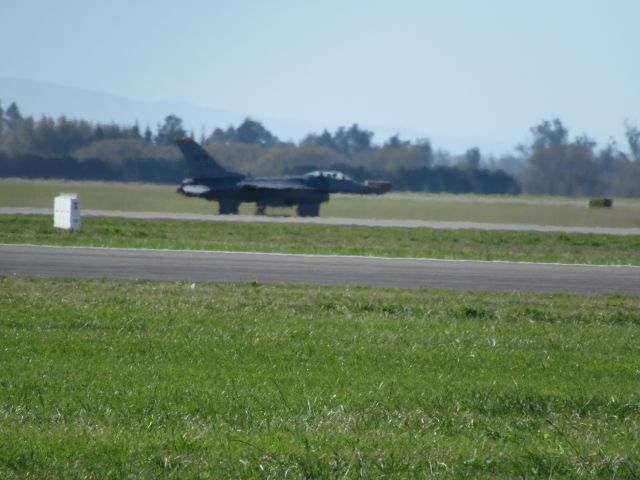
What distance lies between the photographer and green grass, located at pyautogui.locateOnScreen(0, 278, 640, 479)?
6961mm

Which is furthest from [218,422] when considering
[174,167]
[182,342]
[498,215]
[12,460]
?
[174,167]

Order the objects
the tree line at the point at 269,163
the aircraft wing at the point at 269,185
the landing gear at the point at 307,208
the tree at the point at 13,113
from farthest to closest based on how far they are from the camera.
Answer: the tree at the point at 13,113 → the tree line at the point at 269,163 → the landing gear at the point at 307,208 → the aircraft wing at the point at 269,185

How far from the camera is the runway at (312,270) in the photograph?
1892 centimetres

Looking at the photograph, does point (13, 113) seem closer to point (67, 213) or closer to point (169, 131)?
point (169, 131)

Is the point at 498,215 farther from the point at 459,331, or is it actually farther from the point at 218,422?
the point at 218,422

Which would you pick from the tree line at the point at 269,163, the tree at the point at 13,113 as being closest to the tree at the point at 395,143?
the tree line at the point at 269,163

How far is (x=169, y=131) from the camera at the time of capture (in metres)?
105

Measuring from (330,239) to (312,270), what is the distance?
10434 millimetres

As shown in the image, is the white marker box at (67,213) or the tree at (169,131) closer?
the white marker box at (67,213)

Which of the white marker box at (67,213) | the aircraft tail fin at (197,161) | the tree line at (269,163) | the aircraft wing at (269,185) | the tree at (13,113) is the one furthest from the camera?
the tree at (13,113)

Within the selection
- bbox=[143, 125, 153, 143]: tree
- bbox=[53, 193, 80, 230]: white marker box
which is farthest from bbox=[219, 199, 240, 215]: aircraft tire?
bbox=[143, 125, 153, 143]: tree

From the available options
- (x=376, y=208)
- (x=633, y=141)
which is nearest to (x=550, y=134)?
(x=633, y=141)

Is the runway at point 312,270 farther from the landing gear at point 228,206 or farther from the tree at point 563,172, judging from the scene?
the tree at point 563,172

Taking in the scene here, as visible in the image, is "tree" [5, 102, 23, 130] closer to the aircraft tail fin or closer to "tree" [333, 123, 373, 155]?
"tree" [333, 123, 373, 155]
